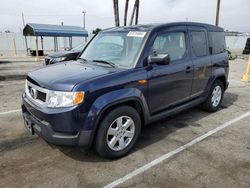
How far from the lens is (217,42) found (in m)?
5.64

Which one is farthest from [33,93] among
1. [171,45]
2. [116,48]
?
[171,45]

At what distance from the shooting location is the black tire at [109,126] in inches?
131

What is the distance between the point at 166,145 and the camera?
408 cm

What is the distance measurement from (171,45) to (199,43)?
0.94m

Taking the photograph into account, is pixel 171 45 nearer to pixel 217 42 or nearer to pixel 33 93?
pixel 217 42

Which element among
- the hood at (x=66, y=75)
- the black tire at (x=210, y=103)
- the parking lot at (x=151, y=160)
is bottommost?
the parking lot at (x=151, y=160)

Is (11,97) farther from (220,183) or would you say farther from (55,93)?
(220,183)

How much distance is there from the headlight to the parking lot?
910mm

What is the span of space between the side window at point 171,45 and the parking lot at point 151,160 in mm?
1399

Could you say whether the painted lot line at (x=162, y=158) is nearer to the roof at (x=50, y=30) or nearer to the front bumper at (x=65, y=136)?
the front bumper at (x=65, y=136)

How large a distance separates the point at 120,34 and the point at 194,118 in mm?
2364

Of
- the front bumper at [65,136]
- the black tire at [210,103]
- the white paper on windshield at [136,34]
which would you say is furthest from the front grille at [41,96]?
the black tire at [210,103]

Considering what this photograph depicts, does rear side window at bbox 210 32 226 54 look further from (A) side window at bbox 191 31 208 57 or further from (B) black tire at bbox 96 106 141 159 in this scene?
(B) black tire at bbox 96 106 141 159

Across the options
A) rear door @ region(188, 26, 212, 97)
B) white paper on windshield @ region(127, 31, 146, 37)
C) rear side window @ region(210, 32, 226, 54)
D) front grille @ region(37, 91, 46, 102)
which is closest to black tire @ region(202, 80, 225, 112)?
rear door @ region(188, 26, 212, 97)
